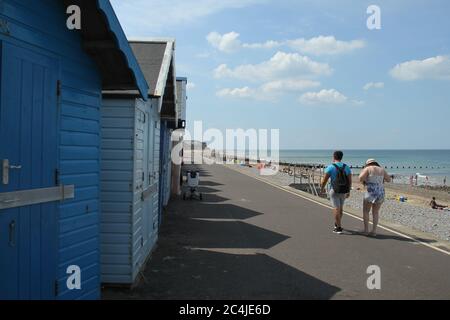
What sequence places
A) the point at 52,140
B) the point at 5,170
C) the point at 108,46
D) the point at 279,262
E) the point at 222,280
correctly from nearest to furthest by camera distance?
the point at 5,170 < the point at 52,140 < the point at 108,46 < the point at 222,280 < the point at 279,262

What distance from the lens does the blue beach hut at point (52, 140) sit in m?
3.80

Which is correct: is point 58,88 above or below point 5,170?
above

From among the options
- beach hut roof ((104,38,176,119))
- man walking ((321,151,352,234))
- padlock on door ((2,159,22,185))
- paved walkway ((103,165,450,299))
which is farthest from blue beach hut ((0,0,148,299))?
man walking ((321,151,352,234))

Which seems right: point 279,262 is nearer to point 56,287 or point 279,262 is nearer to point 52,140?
point 56,287

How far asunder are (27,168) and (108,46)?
1.62m

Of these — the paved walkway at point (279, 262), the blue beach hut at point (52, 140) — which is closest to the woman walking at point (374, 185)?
the paved walkway at point (279, 262)

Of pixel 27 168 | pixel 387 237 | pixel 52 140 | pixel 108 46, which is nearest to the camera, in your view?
pixel 27 168

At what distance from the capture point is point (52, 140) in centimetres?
439

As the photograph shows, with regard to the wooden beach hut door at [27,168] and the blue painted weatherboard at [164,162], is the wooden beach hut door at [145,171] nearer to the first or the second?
the wooden beach hut door at [27,168]

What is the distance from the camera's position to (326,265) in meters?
8.07

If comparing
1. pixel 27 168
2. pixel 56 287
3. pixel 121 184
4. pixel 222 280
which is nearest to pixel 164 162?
pixel 222 280

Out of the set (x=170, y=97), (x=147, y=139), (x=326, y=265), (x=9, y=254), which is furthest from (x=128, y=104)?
(x=170, y=97)
